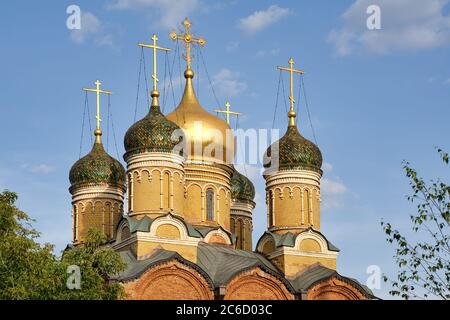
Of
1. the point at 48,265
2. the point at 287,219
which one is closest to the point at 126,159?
the point at 287,219

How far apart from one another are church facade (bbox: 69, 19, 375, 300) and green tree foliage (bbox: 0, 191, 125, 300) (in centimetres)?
725

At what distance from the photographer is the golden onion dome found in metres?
39.0

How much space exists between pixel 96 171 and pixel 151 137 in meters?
5.13

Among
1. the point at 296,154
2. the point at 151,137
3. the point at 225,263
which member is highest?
the point at 296,154

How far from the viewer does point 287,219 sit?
38594mm

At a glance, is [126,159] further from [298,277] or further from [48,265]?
[48,265]

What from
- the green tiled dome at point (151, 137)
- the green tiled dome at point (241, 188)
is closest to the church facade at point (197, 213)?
the green tiled dome at point (151, 137)

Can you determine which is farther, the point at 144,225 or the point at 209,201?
the point at 209,201

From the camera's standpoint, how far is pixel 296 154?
38.8m

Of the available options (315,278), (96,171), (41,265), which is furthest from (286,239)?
(41,265)

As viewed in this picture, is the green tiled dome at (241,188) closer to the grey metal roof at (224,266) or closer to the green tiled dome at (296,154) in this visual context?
the green tiled dome at (296,154)

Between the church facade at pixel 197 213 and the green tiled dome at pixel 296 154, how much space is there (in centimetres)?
4

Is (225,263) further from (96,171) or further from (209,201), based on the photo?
(96,171)

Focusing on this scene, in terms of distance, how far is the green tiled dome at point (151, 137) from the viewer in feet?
120
